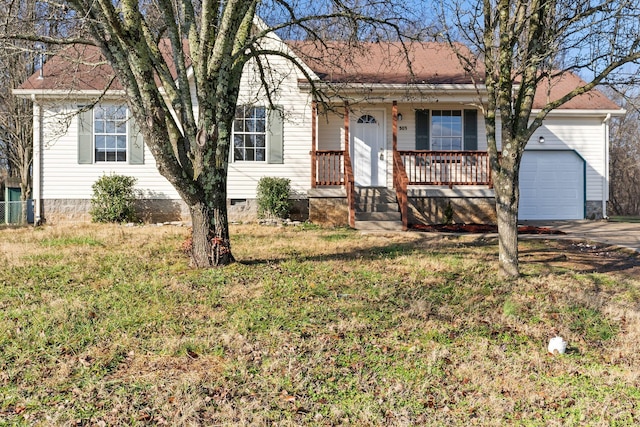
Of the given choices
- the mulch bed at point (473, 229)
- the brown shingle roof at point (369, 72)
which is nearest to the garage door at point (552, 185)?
the brown shingle roof at point (369, 72)

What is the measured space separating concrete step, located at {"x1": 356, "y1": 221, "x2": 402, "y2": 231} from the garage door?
625 cm

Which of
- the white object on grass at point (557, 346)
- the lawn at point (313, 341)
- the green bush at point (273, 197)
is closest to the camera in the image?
the lawn at point (313, 341)

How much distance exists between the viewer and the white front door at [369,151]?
13172 mm

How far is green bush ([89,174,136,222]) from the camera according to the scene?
39.5 ft

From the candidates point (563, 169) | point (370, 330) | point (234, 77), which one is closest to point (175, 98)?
point (234, 77)

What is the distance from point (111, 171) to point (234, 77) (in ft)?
24.9

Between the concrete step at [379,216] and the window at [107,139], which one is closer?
the concrete step at [379,216]

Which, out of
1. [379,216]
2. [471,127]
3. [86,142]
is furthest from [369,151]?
[86,142]

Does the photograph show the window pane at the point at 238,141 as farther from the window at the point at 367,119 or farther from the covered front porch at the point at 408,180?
the window at the point at 367,119

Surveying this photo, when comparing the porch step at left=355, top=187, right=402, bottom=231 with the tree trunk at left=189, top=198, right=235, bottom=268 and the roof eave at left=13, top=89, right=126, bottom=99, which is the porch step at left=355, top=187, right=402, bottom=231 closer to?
the tree trunk at left=189, top=198, right=235, bottom=268

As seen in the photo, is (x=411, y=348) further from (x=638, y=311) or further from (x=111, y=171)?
(x=111, y=171)

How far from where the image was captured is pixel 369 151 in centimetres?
1320

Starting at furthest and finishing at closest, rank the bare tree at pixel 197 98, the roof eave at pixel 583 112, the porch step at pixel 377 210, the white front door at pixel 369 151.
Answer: the roof eave at pixel 583 112 → the white front door at pixel 369 151 → the porch step at pixel 377 210 → the bare tree at pixel 197 98

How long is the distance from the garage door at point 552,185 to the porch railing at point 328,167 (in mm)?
6539
